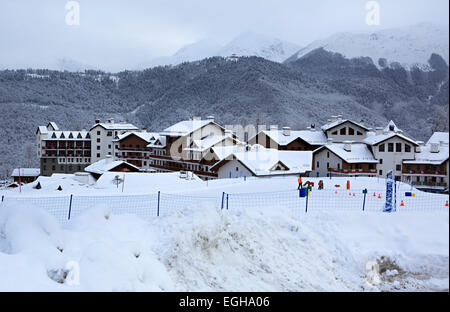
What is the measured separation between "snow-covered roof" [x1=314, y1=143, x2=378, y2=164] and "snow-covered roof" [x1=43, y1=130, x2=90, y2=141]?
28366 millimetres

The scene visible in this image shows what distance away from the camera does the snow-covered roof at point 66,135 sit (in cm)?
4353

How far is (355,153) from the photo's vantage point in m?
27.7

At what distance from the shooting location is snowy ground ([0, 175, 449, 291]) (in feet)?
18.9

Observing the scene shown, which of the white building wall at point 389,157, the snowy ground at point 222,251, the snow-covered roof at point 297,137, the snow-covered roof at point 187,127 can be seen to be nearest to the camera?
the snowy ground at point 222,251

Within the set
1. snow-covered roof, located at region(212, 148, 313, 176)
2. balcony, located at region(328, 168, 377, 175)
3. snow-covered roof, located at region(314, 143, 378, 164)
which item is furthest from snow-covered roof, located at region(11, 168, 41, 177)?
balcony, located at region(328, 168, 377, 175)

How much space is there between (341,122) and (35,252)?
32.6 m

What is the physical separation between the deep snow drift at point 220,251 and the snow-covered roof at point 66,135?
1485 inches

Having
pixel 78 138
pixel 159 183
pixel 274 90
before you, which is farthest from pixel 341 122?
pixel 274 90

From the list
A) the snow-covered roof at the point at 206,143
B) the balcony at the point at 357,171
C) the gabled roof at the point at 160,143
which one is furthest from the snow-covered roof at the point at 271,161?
the gabled roof at the point at 160,143

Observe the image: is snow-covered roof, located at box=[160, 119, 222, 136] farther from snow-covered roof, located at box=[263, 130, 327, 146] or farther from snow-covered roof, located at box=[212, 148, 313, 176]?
snow-covered roof, located at box=[212, 148, 313, 176]

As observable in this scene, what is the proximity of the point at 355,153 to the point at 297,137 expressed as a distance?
881 cm

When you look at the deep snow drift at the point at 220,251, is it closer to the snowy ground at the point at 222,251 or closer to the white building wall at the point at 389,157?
the snowy ground at the point at 222,251

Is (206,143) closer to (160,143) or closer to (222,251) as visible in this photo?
(160,143)
